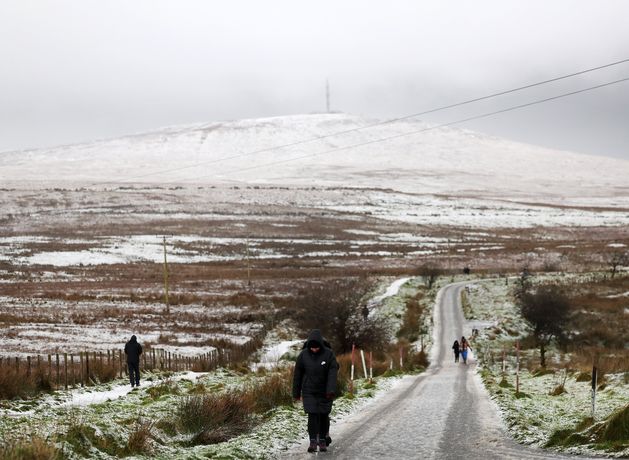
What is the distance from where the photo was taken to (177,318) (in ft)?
176

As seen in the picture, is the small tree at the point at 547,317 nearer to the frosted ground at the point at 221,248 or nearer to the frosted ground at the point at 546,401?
the frosted ground at the point at 221,248

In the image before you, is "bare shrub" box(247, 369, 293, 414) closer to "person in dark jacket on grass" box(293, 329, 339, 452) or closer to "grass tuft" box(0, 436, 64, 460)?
"person in dark jacket on grass" box(293, 329, 339, 452)

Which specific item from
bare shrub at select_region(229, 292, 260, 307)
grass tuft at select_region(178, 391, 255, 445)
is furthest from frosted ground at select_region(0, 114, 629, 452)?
grass tuft at select_region(178, 391, 255, 445)

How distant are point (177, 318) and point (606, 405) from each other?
4101cm

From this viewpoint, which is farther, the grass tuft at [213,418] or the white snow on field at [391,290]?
the white snow on field at [391,290]

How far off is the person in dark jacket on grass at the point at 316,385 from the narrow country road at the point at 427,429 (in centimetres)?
37

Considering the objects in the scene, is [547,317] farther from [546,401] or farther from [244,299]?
[546,401]

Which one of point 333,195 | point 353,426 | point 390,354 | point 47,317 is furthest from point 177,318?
point 333,195

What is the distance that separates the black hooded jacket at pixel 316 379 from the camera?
40.8 ft

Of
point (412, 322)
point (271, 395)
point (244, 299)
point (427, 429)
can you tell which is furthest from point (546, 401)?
point (244, 299)

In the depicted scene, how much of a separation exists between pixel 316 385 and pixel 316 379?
0.10 metres

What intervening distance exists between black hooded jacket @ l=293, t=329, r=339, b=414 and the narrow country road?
0.80m

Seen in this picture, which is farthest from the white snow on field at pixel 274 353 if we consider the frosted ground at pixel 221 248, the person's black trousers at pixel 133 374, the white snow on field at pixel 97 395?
the white snow on field at pixel 97 395

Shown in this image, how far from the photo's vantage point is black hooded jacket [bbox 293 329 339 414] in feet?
40.8
